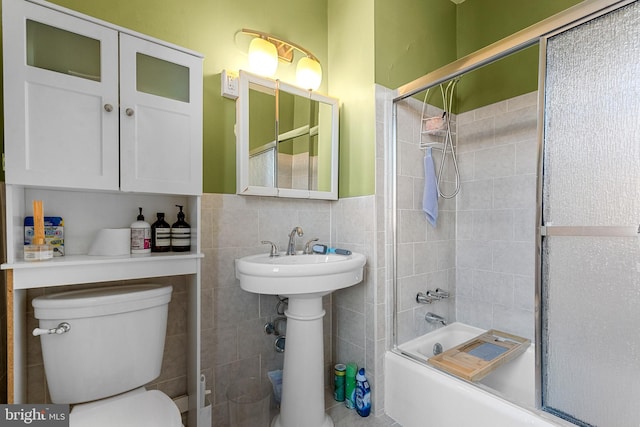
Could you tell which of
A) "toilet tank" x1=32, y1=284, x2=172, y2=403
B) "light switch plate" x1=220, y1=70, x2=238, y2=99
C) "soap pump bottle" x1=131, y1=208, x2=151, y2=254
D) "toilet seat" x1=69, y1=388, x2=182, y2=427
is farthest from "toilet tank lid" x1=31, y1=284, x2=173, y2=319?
"light switch plate" x1=220, y1=70, x2=238, y2=99

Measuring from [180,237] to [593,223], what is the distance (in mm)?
1557

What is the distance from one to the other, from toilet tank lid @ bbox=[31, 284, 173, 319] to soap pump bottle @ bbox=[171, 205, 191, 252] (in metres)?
0.18

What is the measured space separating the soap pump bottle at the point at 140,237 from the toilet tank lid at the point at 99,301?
0.51ft

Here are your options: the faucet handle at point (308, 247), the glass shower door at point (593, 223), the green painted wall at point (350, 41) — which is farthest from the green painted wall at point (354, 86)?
the glass shower door at point (593, 223)

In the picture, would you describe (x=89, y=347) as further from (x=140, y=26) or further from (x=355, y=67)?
(x=355, y=67)

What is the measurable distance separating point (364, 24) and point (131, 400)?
206cm

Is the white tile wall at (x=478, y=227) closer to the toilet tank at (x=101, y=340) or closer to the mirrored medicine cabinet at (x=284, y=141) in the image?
the mirrored medicine cabinet at (x=284, y=141)

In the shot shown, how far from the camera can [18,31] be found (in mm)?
997

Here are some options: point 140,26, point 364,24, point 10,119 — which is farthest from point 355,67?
point 10,119

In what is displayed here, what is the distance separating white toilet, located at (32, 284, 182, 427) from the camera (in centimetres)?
105

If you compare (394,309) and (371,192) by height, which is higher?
(371,192)

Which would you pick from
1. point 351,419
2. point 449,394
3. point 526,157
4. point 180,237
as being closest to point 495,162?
point 526,157

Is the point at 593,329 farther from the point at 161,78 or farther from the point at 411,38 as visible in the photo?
the point at 161,78

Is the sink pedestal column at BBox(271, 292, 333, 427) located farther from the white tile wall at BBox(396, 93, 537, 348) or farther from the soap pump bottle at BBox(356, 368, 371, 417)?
the white tile wall at BBox(396, 93, 537, 348)
